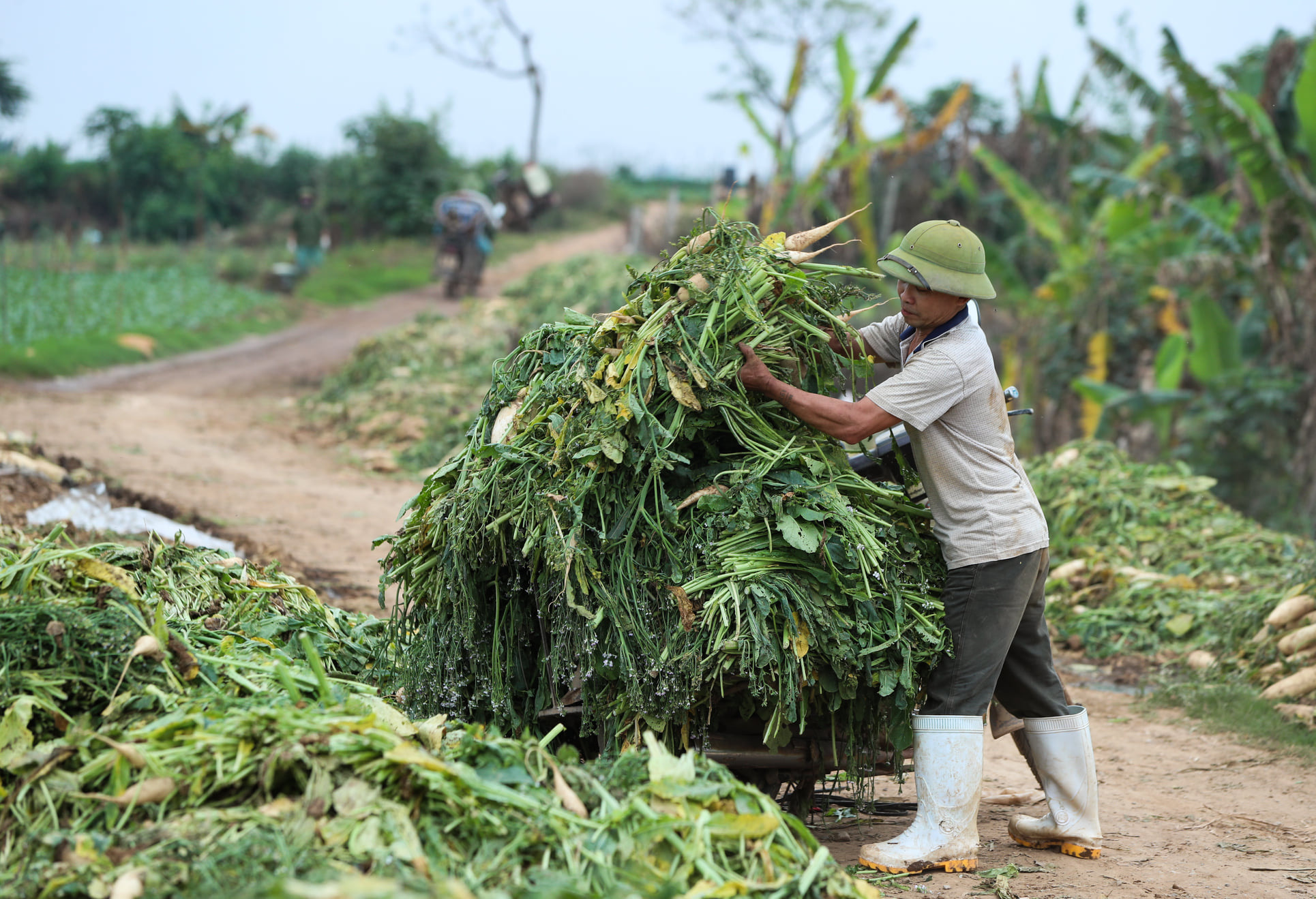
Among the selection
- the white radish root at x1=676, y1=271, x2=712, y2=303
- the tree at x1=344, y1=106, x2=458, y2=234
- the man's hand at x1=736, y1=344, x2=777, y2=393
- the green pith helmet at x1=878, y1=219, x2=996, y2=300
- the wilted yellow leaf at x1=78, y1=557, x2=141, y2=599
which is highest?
the tree at x1=344, y1=106, x2=458, y2=234

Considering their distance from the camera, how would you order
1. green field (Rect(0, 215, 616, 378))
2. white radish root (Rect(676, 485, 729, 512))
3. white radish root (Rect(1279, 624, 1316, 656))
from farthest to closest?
green field (Rect(0, 215, 616, 378)) < white radish root (Rect(1279, 624, 1316, 656)) < white radish root (Rect(676, 485, 729, 512))

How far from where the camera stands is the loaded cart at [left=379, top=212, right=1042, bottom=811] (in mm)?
2979

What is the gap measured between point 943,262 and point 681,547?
119 centimetres

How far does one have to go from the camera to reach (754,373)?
10.3ft

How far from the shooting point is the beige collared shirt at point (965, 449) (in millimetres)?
3186

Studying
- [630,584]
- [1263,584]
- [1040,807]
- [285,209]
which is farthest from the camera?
[285,209]

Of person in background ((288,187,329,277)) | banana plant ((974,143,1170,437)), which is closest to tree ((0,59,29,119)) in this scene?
person in background ((288,187,329,277))

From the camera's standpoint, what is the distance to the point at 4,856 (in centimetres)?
228

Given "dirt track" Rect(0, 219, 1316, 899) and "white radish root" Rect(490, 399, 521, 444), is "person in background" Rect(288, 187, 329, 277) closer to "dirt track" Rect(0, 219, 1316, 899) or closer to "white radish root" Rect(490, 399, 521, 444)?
"dirt track" Rect(0, 219, 1316, 899)

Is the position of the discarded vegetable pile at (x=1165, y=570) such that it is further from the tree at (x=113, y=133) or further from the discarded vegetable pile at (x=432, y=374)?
the tree at (x=113, y=133)

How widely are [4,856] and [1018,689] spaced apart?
9.42 feet

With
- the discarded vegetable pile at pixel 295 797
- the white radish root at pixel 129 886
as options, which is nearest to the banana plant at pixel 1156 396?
the discarded vegetable pile at pixel 295 797

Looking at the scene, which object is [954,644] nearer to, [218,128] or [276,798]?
[276,798]

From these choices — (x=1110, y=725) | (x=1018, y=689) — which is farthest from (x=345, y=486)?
(x=1018, y=689)
